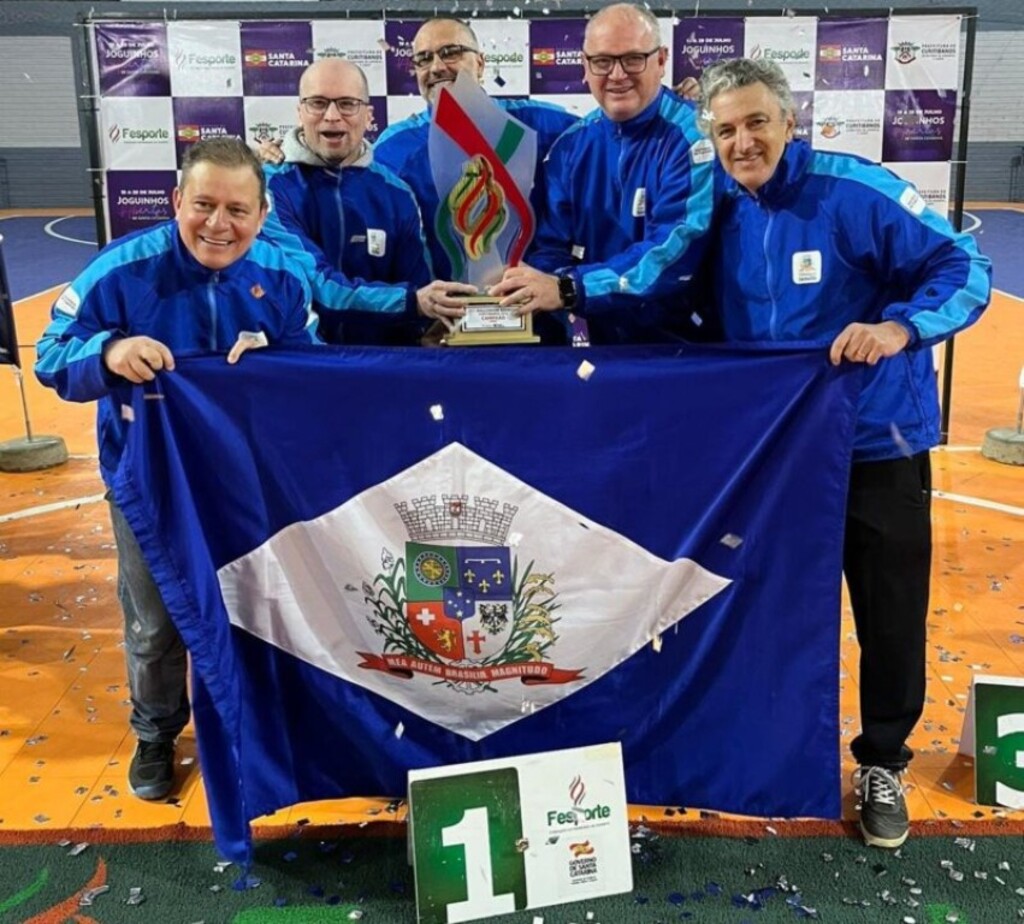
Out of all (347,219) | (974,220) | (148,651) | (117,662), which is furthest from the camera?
(974,220)

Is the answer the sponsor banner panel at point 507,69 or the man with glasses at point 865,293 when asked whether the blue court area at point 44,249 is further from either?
the man with glasses at point 865,293

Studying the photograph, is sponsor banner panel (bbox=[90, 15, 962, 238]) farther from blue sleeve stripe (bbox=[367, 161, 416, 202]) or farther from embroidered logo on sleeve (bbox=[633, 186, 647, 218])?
embroidered logo on sleeve (bbox=[633, 186, 647, 218])

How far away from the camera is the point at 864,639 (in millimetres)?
2277

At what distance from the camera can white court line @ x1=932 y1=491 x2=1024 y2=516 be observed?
444 cm

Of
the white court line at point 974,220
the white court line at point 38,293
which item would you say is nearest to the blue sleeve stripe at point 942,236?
the white court line at point 38,293

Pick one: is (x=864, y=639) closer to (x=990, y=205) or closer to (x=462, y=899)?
(x=462, y=899)

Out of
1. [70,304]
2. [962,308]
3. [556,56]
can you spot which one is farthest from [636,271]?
[556,56]

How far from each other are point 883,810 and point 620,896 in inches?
24.0

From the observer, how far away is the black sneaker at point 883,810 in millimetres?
2256

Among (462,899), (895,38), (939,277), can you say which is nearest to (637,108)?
(939,277)

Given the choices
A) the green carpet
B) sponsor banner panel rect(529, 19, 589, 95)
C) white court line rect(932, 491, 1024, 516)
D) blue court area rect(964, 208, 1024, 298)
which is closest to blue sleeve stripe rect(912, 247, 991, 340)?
the green carpet

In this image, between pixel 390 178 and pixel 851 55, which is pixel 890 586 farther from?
pixel 851 55

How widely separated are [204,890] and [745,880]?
1.10 m

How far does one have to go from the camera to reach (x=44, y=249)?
42.9ft
